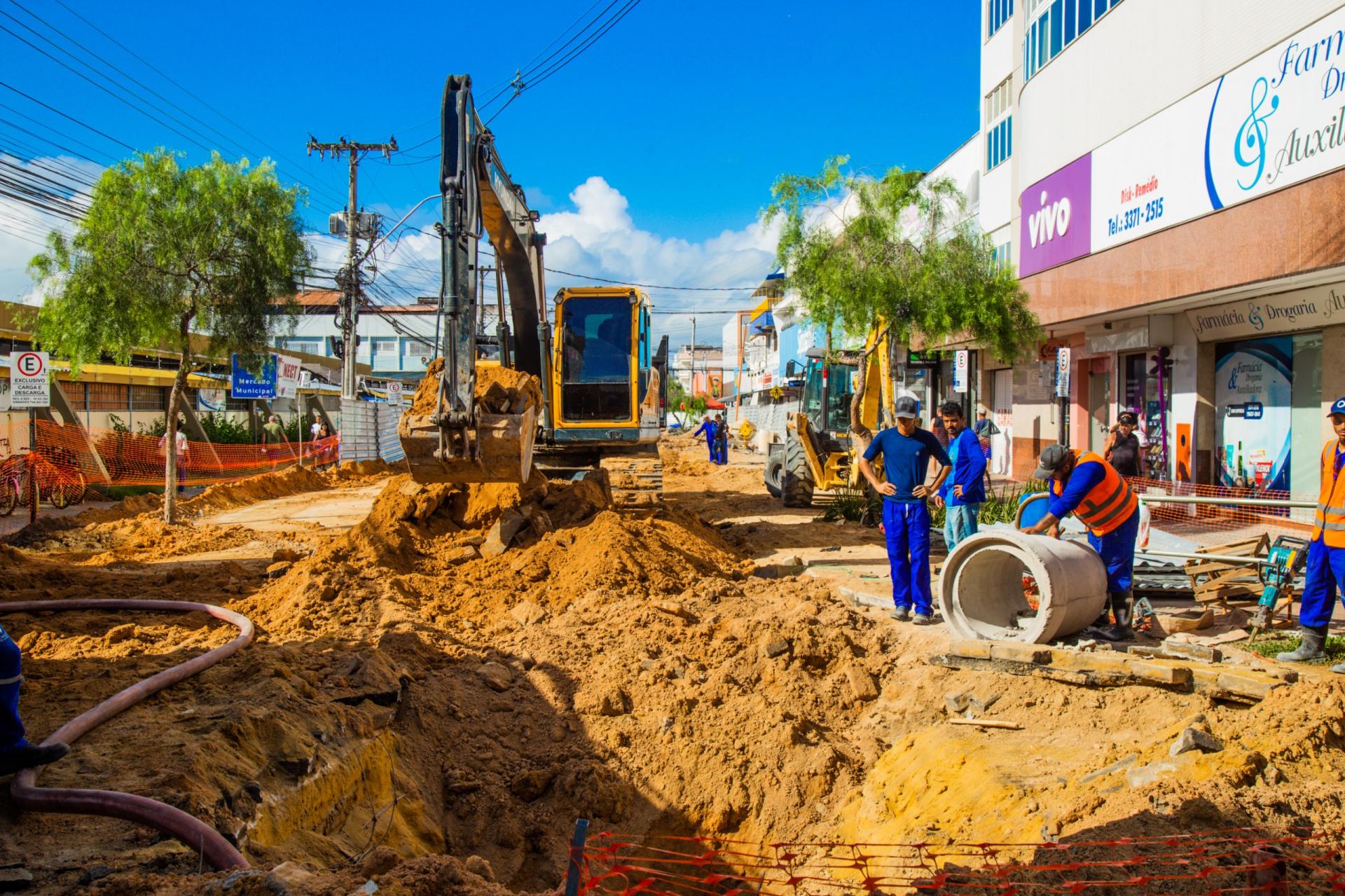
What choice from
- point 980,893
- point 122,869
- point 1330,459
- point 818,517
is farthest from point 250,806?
point 818,517

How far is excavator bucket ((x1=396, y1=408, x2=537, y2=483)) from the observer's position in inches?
311

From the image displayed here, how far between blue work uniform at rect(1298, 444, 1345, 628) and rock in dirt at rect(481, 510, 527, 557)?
6905 mm

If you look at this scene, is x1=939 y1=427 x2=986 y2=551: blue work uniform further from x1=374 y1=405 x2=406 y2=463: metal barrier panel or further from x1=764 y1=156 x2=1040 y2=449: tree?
x1=374 y1=405 x2=406 y2=463: metal barrier panel

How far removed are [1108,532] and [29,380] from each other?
14.0 meters

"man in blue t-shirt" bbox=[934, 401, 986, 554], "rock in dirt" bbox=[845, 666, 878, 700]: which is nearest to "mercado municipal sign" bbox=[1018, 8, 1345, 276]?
"man in blue t-shirt" bbox=[934, 401, 986, 554]

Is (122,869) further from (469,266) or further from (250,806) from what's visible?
(469,266)

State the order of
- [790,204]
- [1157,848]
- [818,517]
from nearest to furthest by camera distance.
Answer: [1157,848] < [818,517] < [790,204]

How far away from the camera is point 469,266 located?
8.09 meters

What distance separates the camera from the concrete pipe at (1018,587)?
5.72 meters

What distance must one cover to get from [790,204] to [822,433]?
488 cm

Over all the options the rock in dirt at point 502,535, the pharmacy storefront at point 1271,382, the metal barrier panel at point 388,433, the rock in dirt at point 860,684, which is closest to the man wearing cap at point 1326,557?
the rock in dirt at point 860,684

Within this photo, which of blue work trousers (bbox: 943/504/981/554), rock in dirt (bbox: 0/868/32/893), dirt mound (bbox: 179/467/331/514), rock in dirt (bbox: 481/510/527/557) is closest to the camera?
rock in dirt (bbox: 0/868/32/893)

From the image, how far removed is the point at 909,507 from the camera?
7.07 m

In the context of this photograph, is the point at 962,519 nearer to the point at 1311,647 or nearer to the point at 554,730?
the point at 1311,647
